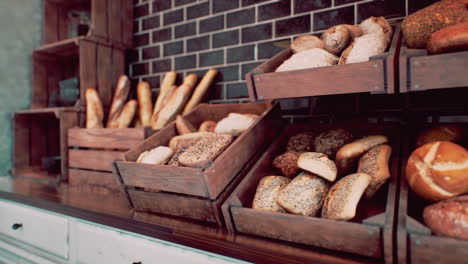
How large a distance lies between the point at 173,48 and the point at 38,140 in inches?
46.8

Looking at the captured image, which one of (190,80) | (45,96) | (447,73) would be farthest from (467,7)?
(45,96)

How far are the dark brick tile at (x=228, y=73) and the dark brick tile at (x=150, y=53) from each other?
55 cm

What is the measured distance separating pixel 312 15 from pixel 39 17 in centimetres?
191

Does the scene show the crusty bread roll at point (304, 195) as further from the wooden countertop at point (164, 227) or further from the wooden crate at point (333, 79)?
the wooden crate at point (333, 79)

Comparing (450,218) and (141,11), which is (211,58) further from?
(450,218)

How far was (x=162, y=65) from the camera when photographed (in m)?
2.12

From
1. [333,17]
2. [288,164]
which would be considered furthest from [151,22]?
[288,164]

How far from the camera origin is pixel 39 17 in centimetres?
225

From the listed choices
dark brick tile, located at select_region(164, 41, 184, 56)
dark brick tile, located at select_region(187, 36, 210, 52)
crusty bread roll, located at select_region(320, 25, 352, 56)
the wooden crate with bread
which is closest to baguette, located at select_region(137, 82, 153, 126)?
dark brick tile, located at select_region(164, 41, 184, 56)

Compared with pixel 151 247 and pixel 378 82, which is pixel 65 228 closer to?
pixel 151 247

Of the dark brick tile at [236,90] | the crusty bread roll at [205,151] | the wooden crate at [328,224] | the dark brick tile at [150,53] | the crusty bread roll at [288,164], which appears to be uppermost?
the dark brick tile at [150,53]

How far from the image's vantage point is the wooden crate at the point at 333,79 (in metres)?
0.81

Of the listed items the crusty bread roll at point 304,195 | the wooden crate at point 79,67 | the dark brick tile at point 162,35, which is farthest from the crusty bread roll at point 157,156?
the dark brick tile at point 162,35

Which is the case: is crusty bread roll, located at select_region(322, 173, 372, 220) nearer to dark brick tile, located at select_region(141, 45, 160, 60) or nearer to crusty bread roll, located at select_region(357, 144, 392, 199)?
crusty bread roll, located at select_region(357, 144, 392, 199)
